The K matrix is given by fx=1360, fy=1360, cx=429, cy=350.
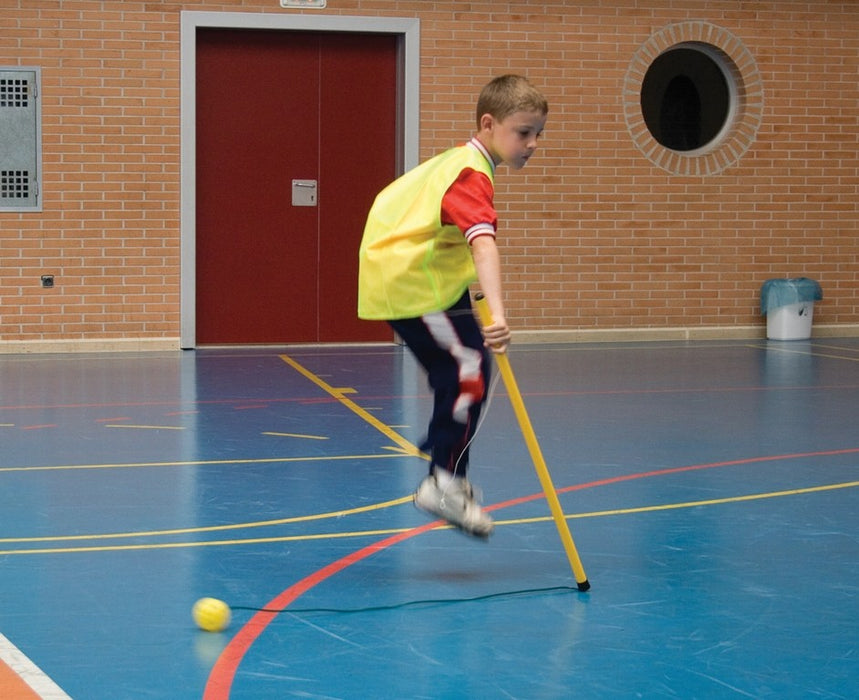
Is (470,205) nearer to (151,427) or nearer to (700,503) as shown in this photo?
(700,503)

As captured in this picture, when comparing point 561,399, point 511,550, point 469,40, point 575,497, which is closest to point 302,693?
point 511,550

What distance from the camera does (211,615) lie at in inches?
140

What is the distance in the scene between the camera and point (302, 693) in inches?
122

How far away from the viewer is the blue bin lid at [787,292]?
1287 centimetres

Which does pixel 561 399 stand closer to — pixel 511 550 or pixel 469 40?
pixel 511 550

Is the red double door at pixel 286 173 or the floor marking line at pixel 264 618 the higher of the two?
the red double door at pixel 286 173

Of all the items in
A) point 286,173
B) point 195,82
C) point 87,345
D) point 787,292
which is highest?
point 195,82

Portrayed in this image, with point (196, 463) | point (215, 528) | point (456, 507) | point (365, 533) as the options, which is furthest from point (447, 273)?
point (196, 463)

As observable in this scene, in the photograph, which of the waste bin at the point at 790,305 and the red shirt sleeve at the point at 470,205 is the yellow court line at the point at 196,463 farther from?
the waste bin at the point at 790,305

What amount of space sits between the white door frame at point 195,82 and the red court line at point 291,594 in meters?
6.73

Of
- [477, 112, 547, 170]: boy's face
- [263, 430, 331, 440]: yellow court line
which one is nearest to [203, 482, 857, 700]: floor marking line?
[477, 112, 547, 170]: boy's face

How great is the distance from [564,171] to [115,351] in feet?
14.5

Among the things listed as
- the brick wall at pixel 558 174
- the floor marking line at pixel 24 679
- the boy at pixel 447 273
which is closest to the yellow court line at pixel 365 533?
the boy at pixel 447 273

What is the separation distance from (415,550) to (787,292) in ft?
29.7
